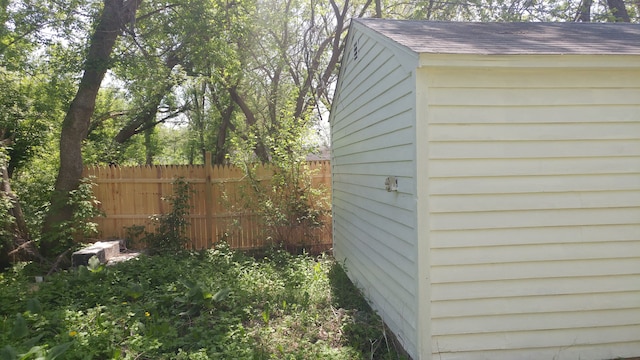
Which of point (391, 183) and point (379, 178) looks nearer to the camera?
point (391, 183)

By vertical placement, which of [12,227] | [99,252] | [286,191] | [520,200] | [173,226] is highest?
[520,200]

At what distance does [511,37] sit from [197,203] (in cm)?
619

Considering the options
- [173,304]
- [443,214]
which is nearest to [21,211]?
[173,304]

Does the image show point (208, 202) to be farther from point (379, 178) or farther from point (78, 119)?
point (379, 178)

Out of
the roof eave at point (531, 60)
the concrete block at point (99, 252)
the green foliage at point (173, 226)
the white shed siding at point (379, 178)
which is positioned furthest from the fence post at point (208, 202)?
the roof eave at point (531, 60)

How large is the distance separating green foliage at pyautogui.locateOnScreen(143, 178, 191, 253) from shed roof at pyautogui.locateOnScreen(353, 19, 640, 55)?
15.1 feet

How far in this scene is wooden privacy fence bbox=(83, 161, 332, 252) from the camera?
26.3ft

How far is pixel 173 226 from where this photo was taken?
305 inches

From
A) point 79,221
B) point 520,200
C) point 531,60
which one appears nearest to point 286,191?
point 79,221

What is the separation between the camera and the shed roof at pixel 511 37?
322 cm

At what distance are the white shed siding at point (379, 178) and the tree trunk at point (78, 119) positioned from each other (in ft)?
14.9

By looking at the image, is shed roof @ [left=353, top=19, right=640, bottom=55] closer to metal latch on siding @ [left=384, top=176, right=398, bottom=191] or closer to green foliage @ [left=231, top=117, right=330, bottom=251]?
metal latch on siding @ [left=384, top=176, right=398, bottom=191]

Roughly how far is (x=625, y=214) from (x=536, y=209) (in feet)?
2.37

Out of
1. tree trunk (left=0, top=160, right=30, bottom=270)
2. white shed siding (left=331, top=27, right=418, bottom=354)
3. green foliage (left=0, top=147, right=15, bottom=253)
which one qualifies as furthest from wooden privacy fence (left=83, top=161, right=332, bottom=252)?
white shed siding (left=331, top=27, right=418, bottom=354)
